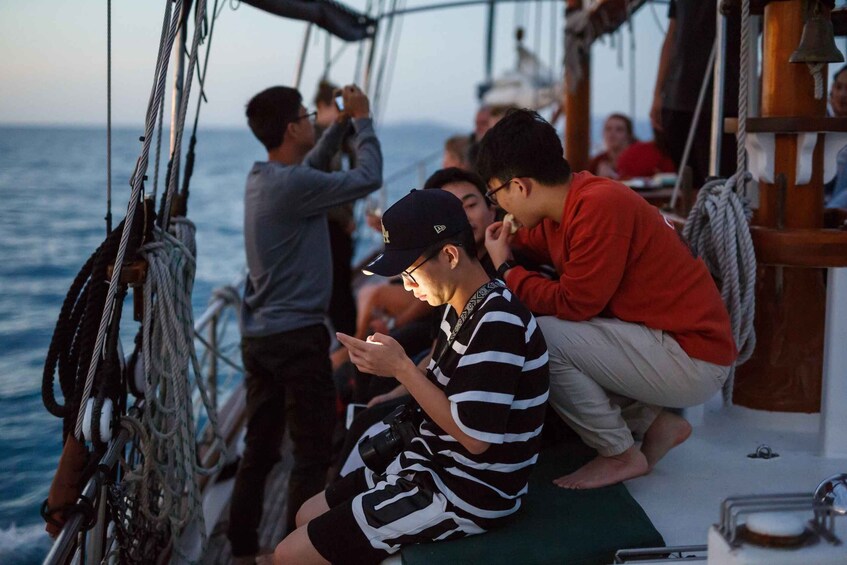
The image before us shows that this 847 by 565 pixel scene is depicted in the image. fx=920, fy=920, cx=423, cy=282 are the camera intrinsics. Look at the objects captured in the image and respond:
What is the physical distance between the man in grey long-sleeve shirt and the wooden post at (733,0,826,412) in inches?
52.4

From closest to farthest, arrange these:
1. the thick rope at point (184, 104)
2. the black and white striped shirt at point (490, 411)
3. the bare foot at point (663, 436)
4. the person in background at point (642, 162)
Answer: the black and white striped shirt at point (490, 411)
the bare foot at point (663, 436)
the thick rope at point (184, 104)
the person in background at point (642, 162)

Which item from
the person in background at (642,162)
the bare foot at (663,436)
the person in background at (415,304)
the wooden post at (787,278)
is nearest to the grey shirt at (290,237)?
the person in background at (415,304)

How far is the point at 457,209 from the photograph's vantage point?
6.66 feet

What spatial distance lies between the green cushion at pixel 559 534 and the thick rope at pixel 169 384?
101 centimetres

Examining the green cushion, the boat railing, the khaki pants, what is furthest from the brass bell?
the boat railing

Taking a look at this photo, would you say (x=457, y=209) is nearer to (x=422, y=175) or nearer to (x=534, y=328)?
(x=534, y=328)

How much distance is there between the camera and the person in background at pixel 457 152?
17.4ft

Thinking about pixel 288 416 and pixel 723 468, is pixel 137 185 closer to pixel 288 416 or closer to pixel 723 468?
pixel 288 416

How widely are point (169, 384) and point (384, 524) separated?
1.01 metres

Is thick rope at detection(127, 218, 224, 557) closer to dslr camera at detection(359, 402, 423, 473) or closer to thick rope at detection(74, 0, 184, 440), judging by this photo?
thick rope at detection(74, 0, 184, 440)

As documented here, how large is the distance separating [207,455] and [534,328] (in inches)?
96.2

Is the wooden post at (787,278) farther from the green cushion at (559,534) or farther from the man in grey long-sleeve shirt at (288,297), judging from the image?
the man in grey long-sleeve shirt at (288,297)

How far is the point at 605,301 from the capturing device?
2.34 meters

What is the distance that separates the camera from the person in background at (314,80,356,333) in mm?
4672
